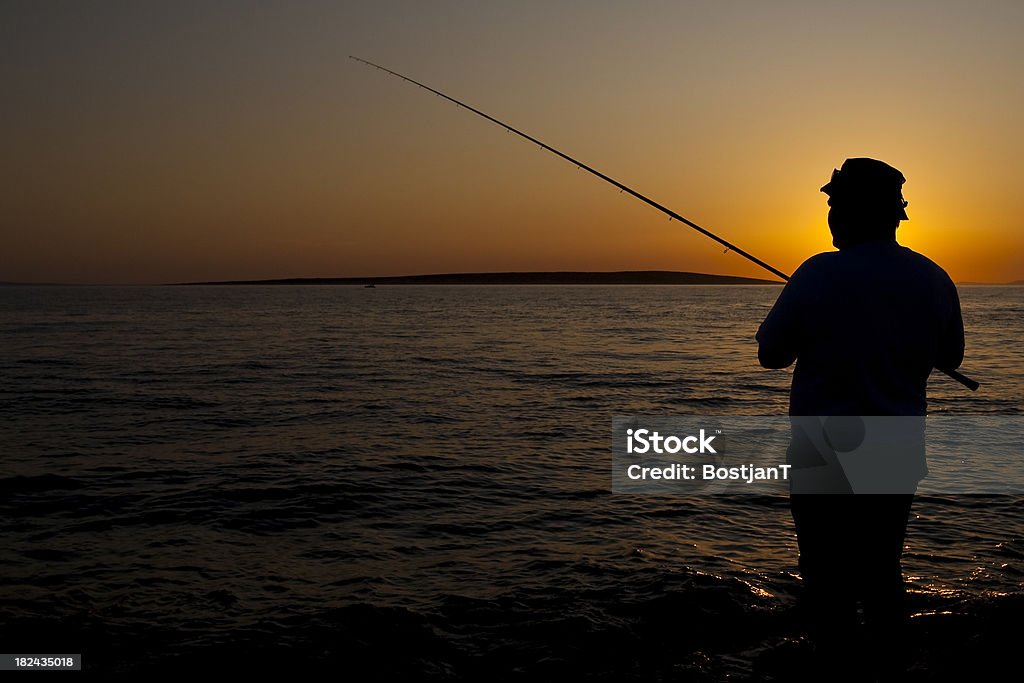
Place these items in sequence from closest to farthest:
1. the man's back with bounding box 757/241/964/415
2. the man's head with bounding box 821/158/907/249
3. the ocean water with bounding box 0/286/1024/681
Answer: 1. the man's back with bounding box 757/241/964/415
2. the man's head with bounding box 821/158/907/249
3. the ocean water with bounding box 0/286/1024/681

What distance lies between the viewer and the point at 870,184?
3.32m

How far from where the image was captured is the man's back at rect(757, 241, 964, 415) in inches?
122

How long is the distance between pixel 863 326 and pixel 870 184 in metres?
0.63

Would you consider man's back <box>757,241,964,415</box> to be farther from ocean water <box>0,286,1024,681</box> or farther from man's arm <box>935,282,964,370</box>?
ocean water <box>0,286,1024,681</box>

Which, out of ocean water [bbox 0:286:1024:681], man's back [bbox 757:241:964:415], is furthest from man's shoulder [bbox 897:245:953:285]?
ocean water [bbox 0:286:1024:681]

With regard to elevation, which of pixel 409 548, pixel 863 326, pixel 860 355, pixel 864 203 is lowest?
pixel 409 548

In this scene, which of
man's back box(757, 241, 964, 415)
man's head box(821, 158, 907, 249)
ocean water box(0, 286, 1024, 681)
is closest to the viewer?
man's back box(757, 241, 964, 415)

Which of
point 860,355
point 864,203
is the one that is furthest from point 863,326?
point 864,203

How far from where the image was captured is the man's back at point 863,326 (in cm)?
309

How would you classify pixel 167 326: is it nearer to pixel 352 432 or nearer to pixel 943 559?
pixel 352 432

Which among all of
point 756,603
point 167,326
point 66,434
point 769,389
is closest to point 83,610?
point 756,603

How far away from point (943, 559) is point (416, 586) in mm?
4456

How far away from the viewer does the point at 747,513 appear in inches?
341

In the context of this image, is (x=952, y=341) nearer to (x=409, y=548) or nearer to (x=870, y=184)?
(x=870, y=184)
